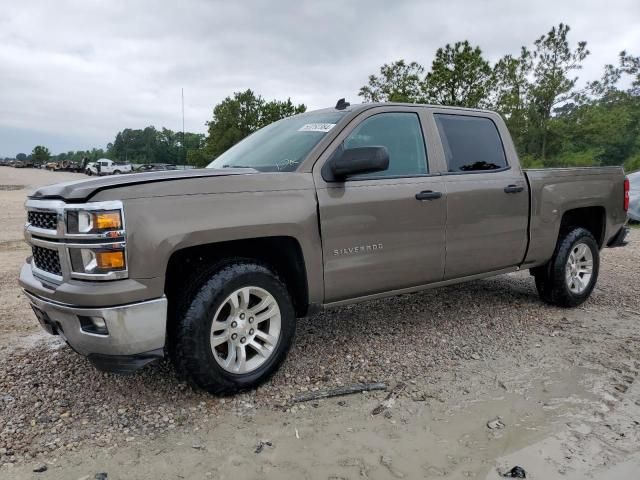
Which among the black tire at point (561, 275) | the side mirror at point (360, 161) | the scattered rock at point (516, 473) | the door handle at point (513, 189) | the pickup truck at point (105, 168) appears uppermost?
the pickup truck at point (105, 168)

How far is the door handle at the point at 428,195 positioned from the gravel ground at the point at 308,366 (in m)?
1.18

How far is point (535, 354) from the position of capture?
151 inches

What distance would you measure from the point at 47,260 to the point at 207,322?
3.34 ft

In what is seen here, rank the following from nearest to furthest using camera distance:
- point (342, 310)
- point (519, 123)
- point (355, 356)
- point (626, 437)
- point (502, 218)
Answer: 1. point (626, 437)
2. point (355, 356)
3. point (502, 218)
4. point (342, 310)
5. point (519, 123)

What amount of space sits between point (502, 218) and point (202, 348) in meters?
2.78

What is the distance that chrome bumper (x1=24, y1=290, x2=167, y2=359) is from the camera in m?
2.62

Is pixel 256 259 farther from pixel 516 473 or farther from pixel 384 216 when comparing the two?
pixel 516 473

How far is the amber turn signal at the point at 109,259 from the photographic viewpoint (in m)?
2.60

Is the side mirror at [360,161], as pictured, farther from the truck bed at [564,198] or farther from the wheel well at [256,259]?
the truck bed at [564,198]

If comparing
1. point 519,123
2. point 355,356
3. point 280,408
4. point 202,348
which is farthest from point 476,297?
point 519,123

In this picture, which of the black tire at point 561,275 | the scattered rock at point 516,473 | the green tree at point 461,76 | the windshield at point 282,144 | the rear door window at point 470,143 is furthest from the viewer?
the green tree at point 461,76

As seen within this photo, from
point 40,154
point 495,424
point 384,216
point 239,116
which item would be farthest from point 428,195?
point 40,154

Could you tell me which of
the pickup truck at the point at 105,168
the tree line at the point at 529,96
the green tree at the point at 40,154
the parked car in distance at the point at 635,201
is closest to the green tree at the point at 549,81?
the tree line at the point at 529,96

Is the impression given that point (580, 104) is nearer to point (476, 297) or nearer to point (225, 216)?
point (476, 297)
